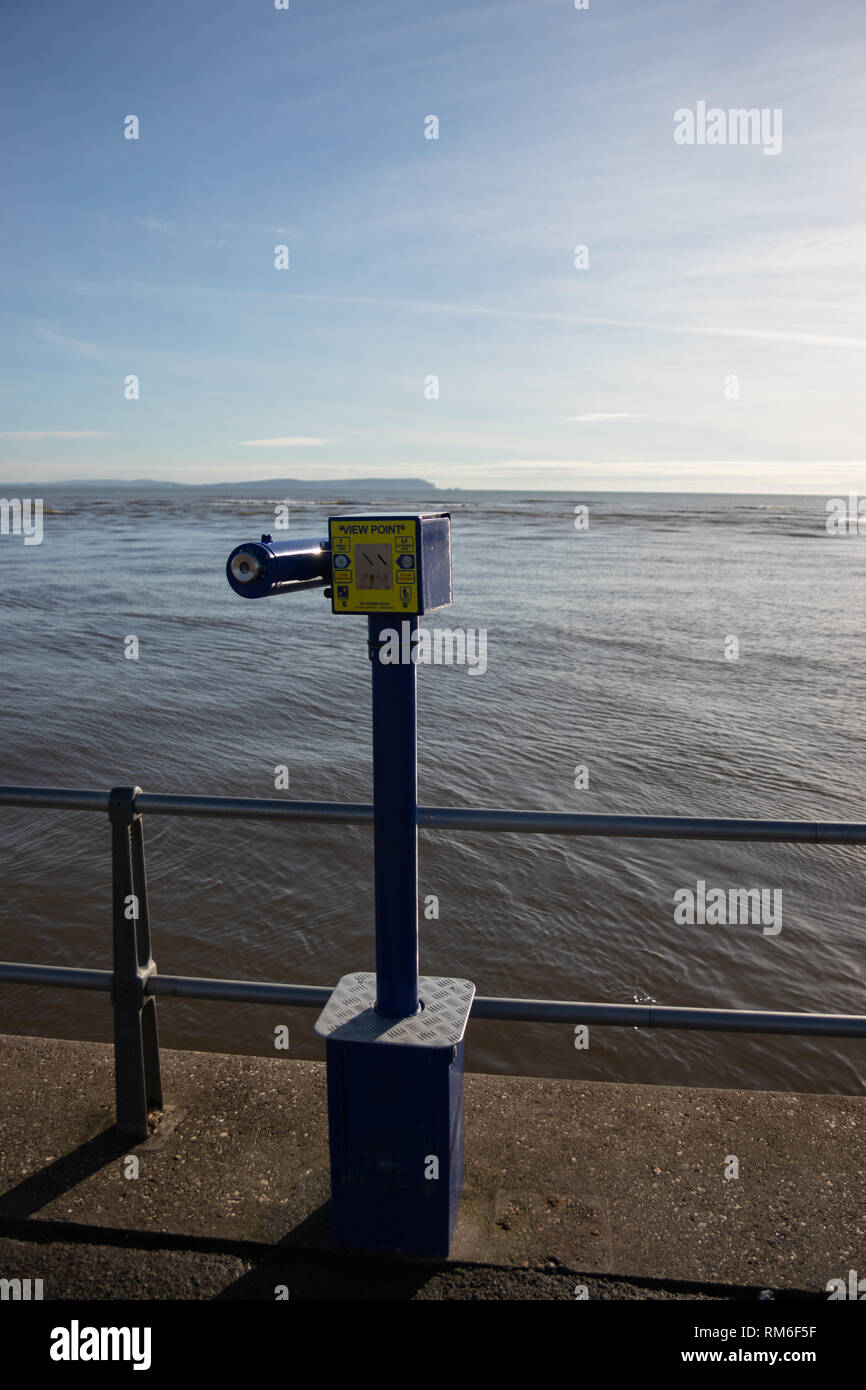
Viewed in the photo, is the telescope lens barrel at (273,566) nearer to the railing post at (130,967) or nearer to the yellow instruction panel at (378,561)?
the yellow instruction panel at (378,561)

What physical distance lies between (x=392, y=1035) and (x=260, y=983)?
0.49 meters

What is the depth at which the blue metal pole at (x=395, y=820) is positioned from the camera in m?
2.18

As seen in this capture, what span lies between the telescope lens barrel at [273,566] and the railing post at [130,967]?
2.45 ft

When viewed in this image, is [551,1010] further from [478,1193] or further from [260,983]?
[260,983]

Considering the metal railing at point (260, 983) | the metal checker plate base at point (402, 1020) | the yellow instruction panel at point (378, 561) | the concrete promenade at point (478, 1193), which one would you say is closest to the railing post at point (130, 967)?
the metal railing at point (260, 983)

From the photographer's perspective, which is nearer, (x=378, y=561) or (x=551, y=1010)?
(x=378, y=561)

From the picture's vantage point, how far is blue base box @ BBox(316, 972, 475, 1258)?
7.16ft

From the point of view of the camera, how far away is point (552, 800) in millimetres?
7195

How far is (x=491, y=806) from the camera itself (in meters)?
6.98

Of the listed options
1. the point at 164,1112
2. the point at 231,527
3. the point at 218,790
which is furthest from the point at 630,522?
the point at 164,1112

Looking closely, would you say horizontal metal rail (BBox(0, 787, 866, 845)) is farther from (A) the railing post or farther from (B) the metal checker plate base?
(B) the metal checker plate base

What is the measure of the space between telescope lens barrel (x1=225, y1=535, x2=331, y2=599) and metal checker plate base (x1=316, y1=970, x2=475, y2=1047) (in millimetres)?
1003

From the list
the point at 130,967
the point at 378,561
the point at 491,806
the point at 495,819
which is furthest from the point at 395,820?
the point at 491,806

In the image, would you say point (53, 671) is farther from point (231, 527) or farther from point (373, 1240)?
point (231, 527)
